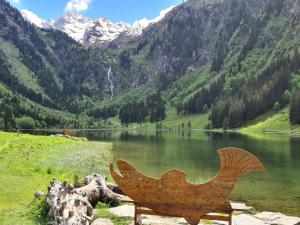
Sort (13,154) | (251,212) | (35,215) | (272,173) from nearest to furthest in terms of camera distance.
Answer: (35,215), (251,212), (272,173), (13,154)

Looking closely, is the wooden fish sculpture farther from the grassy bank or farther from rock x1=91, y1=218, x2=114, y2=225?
the grassy bank

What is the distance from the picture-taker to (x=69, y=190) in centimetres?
2589

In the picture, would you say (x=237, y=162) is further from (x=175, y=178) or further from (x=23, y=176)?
(x=23, y=176)

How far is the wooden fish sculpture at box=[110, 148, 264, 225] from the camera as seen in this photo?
2228 centimetres

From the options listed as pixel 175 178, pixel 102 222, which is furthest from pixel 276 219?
pixel 102 222

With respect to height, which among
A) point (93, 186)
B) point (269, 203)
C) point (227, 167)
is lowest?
point (269, 203)

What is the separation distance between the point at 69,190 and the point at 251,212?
15323 mm

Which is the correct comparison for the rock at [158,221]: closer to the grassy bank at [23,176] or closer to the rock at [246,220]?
the rock at [246,220]

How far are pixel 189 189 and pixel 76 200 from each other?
5.82 metres

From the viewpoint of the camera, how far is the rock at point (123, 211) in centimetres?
2790

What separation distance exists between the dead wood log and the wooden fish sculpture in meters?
2.46

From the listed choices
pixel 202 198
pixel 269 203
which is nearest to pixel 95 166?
pixel 269 203

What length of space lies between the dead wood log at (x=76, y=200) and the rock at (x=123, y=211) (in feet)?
3.80

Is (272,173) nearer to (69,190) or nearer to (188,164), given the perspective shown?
(188,164)
